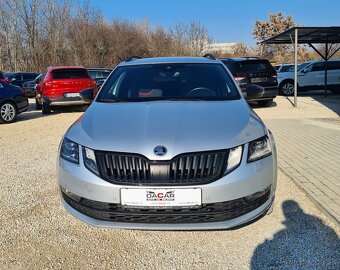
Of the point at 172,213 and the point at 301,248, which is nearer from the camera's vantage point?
the point at 172,213

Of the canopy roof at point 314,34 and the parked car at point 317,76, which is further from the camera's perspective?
the parked car at point 317,76

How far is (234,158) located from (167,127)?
1.97 feet

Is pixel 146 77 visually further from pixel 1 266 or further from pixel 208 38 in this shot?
pixel 208 38

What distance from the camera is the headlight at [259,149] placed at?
2902 millimetres

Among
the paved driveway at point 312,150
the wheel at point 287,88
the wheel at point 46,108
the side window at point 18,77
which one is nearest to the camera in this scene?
the paved driveway at point 312,150

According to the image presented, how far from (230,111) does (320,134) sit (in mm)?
5367

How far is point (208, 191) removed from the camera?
8.75 feet

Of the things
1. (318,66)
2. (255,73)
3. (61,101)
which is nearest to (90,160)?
(61,101)

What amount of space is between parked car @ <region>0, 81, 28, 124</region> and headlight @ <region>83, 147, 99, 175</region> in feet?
30.0

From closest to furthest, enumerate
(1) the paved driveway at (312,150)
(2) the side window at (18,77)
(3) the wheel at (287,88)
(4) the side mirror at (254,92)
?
(1) the paved driveway at (312,150), (4) the side mirror at (254,92), (3) the wheel at (287,88), (2) the side window at (18,77)

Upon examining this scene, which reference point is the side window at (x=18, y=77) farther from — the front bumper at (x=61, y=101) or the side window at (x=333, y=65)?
the side window at (x=333, y=65)

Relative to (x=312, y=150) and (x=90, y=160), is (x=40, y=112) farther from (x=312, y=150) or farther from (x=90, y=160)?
(x=90, y=160)

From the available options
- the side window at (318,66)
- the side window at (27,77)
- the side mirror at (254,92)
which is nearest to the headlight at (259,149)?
the side mirror at (254,92)

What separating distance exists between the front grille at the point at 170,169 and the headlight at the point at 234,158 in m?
0.04
